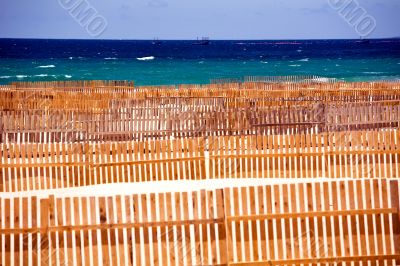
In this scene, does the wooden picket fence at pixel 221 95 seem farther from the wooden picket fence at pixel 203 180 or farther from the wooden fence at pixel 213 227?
the wooden fence at pixel 213 227

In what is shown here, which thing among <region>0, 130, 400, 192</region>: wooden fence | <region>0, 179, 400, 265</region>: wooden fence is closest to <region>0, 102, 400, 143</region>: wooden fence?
<region>0, 130, 400, 192</region>: wooden fence

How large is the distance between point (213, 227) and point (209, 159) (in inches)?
246

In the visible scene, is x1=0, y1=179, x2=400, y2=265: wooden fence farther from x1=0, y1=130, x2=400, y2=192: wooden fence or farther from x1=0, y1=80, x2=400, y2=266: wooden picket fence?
x1=0, y1=130, x2=400, y2=192: wooden fence

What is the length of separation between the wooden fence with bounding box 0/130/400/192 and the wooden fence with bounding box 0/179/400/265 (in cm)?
576

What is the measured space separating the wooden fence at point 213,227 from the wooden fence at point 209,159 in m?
5.76

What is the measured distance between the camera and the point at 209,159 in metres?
14.2

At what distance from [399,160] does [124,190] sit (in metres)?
7.32

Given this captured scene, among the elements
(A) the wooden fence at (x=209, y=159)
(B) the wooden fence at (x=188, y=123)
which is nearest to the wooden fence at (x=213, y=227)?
(A) the wooden fence at (x=209, y=159)

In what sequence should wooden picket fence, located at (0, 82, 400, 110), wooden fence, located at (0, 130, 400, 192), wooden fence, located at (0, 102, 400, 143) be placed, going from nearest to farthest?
1. wooden fence, located at (0, 130, 400, 192)
2. wooden fence, located at (0, 102, 400, 143)
3. wooden picket fence, located at (0, 82, 400, 110)

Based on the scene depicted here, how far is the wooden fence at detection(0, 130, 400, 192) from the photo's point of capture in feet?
44.7

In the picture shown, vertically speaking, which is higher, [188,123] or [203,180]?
[188,123]

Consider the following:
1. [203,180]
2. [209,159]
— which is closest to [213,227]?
[203,180]

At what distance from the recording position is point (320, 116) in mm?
17047

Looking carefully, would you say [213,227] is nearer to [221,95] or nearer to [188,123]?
[188,123]
